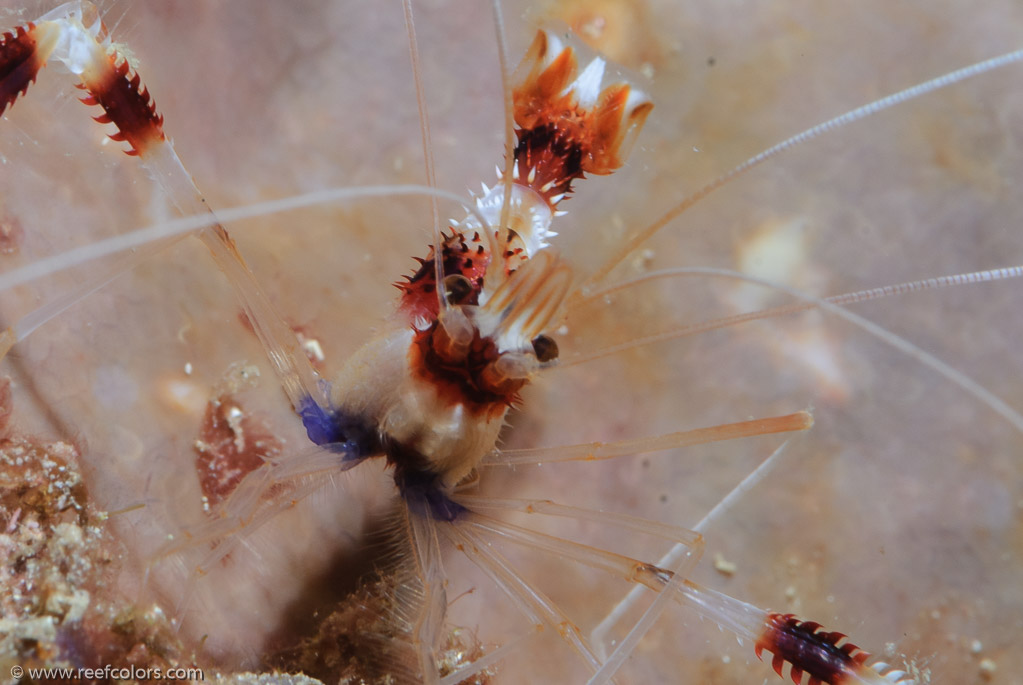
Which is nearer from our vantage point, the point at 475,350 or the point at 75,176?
the point at 475,350

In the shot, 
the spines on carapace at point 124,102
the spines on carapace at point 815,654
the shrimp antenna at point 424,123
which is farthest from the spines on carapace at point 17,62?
the spines on carapace at point 815,654

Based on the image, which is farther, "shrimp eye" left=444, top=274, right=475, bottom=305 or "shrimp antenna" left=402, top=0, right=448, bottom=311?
"shrimp eye" left=444, top=274, right=475, bottom=305

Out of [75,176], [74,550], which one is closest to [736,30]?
[75,176]

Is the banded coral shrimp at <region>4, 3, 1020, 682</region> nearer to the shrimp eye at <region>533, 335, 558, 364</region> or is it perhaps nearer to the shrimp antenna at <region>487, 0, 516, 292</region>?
the shrimp eye at <region>533, 335, 558, 364</region>

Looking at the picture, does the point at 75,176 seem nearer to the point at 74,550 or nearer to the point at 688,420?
the point at 74,550

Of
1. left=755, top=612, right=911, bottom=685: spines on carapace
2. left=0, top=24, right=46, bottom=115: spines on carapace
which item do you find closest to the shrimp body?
left=755, top=612, right=911, bottom=685: spines on carapace

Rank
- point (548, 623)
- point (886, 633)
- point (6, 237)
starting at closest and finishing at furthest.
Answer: point (6, 237)
point (548, 623)
point (886, 633)
